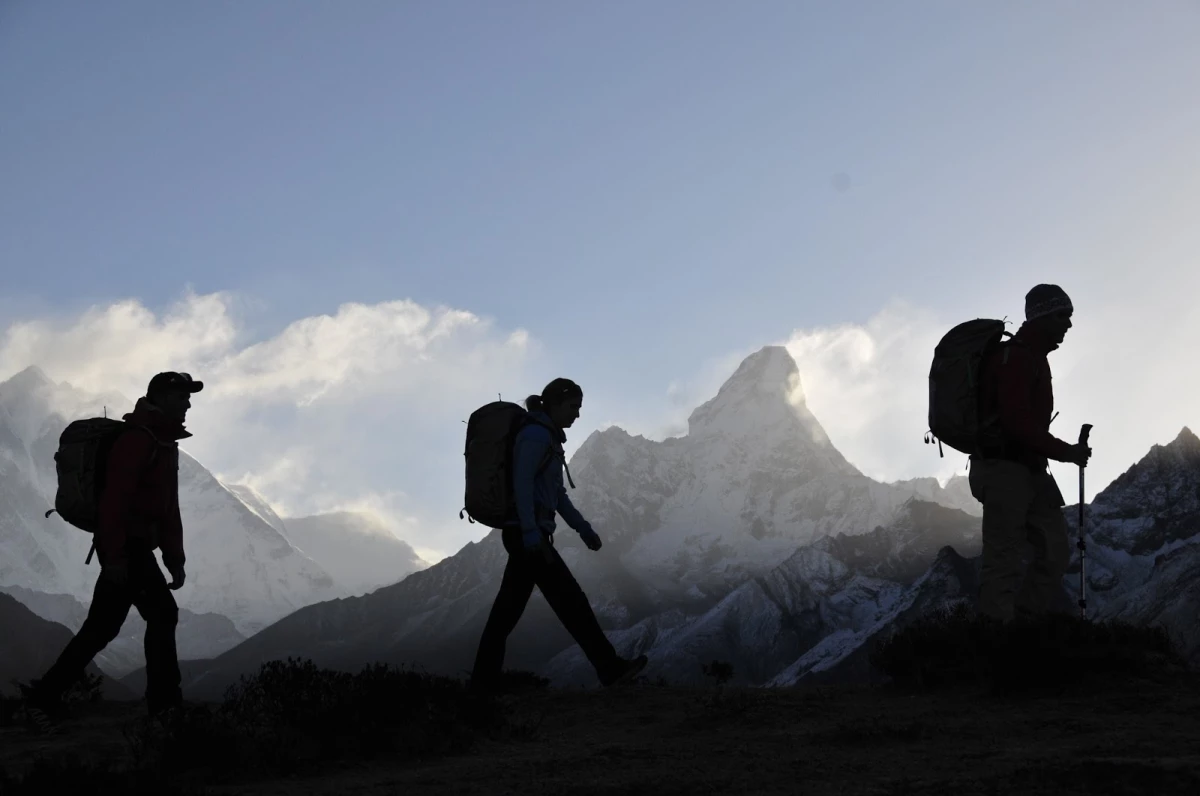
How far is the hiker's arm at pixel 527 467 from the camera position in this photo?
10102 mm

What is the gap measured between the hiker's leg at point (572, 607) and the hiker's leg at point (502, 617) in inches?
5.1

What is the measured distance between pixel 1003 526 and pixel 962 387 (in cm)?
115

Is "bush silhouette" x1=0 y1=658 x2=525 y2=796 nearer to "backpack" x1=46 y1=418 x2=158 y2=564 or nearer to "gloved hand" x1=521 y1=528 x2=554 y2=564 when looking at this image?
"gloved hand" x1=521 y1=528 x2=554 y2=564

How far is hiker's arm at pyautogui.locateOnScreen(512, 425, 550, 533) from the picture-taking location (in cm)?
1010

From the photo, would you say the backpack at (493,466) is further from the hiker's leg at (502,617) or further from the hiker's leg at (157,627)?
the hiker's leg at (157,627)

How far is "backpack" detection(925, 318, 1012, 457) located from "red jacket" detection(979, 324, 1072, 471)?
0.11 metres

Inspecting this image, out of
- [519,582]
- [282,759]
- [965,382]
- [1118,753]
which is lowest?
[1118,753]

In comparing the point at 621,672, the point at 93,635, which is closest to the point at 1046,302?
the point at 621,672

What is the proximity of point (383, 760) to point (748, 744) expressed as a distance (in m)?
2.30

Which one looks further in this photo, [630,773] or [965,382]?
[965,382]

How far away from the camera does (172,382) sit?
1007cm

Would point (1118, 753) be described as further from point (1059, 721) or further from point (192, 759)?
point (192, 759)

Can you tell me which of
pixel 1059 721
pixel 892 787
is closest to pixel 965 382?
pixel 1059 721

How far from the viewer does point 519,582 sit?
33.9ft
